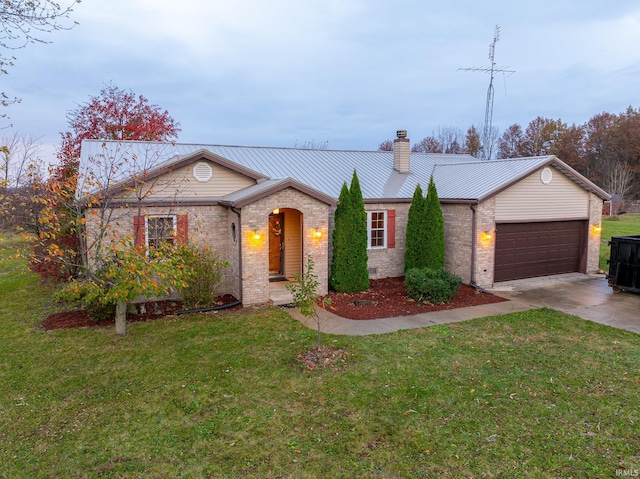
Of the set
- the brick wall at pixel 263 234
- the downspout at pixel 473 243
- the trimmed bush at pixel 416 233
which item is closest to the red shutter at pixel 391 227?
the trimmed bush at pixel 416 233

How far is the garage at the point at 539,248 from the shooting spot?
48.8ft

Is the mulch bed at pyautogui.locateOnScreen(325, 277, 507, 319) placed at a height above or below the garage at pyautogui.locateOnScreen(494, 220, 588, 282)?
below

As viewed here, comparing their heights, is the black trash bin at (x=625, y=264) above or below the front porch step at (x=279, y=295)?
above

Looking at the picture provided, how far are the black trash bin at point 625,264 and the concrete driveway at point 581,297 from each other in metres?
0.33

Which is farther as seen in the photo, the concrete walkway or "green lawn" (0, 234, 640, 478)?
the concrete walkway

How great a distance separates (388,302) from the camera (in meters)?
12.3

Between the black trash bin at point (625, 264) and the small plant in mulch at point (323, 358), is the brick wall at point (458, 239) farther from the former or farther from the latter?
the small plant in mulch at point (323, 358)

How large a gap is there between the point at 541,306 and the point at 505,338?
138 inches

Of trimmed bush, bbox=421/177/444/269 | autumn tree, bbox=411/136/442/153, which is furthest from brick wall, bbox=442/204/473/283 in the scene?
autumn tree, bbox=411/136/442/153

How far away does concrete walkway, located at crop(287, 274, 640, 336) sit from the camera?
395 inches

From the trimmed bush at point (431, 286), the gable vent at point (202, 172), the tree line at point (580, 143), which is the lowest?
the trimmed bush at point (431, 286)

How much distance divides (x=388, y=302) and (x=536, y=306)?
4157 millimetres

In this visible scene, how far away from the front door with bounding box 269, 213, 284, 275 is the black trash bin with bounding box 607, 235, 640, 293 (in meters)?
10.9

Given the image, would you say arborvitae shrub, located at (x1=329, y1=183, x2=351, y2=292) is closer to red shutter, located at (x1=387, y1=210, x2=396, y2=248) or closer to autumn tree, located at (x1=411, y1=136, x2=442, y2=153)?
red shutter, located at (x1=387, y1=210, x2=396, y2=248)
